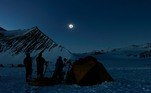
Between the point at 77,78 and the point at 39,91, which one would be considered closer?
the point at 39,91

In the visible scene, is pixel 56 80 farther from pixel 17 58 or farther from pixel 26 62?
pixel 17 58

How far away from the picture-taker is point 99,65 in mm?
29000

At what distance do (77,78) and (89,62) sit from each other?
1736 millimetres

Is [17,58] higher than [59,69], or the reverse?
[17,58]

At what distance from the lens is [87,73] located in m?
28.4

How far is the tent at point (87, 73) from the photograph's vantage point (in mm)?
28453

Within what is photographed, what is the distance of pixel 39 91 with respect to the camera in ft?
77.8

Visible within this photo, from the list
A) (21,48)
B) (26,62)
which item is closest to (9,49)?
(21,48)

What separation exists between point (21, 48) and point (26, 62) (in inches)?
6494

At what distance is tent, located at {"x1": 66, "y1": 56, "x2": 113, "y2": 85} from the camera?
2845cm

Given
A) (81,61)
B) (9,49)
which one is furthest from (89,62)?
(9,49)

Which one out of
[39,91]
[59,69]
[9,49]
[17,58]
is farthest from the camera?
[9,49]

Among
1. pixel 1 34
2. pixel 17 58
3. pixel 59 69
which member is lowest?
pixel 59 69

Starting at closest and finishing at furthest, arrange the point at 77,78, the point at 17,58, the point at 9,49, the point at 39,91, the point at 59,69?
the point at 39,91, the point at 77,78, the point at 59,69, the point at 17,58, the point at 9,49
